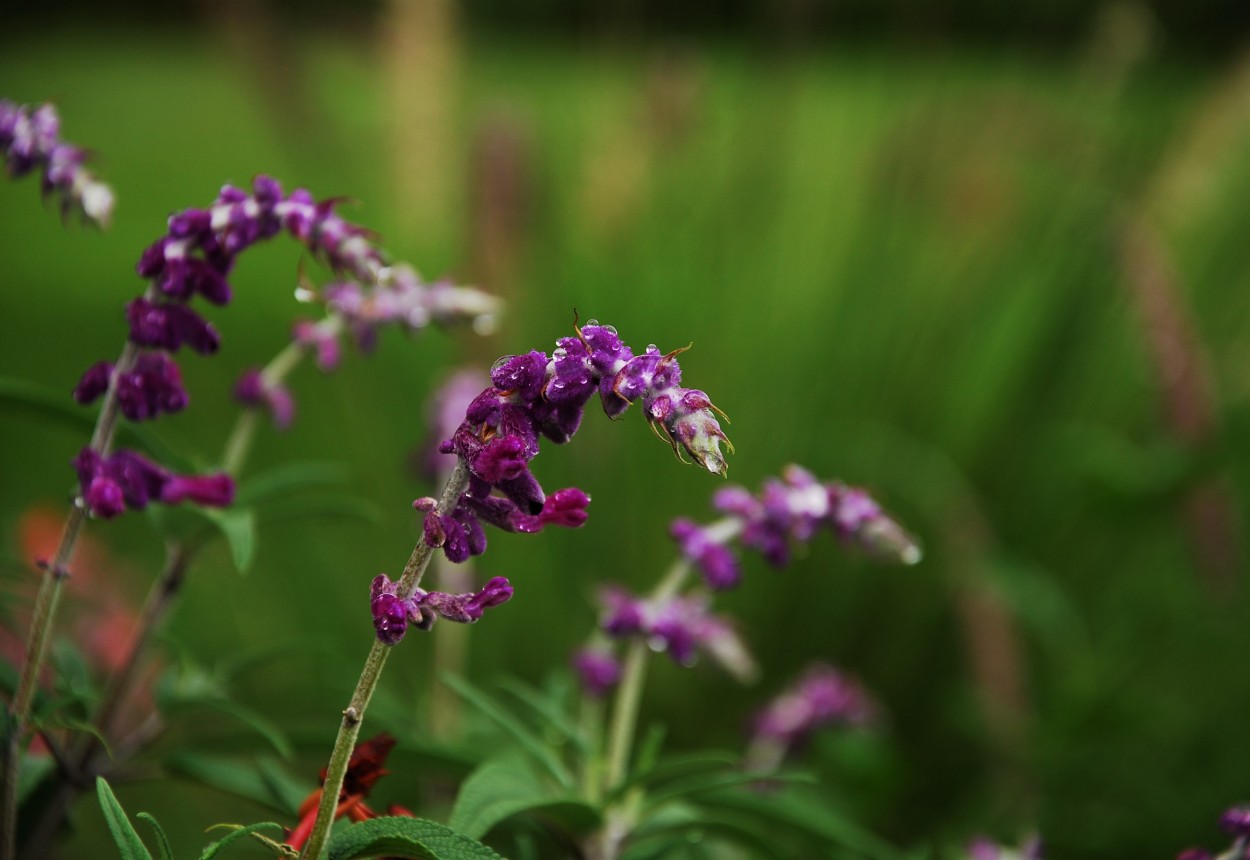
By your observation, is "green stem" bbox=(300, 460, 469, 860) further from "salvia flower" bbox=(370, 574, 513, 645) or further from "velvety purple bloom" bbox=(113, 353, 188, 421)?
"velvety purple bloom" bbox=(113, 353, 188, 421)

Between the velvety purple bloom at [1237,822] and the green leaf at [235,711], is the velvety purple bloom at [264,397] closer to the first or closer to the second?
the green leaf at [235,711]

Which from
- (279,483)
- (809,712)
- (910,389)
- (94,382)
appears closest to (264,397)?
(279,483)

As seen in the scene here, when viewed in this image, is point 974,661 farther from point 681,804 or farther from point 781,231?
point 781,231

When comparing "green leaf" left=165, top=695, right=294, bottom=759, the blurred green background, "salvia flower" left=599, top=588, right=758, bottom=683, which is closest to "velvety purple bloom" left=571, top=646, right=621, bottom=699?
"salvia flower" left=599, top=588, right=758, bottom=683

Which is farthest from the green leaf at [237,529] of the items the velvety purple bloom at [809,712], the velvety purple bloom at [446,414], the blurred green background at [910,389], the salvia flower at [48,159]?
the blurred green background at [910,389]

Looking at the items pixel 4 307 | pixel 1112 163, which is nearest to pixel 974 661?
pixel 1112 163

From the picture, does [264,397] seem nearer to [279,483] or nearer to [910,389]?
[279,483]
